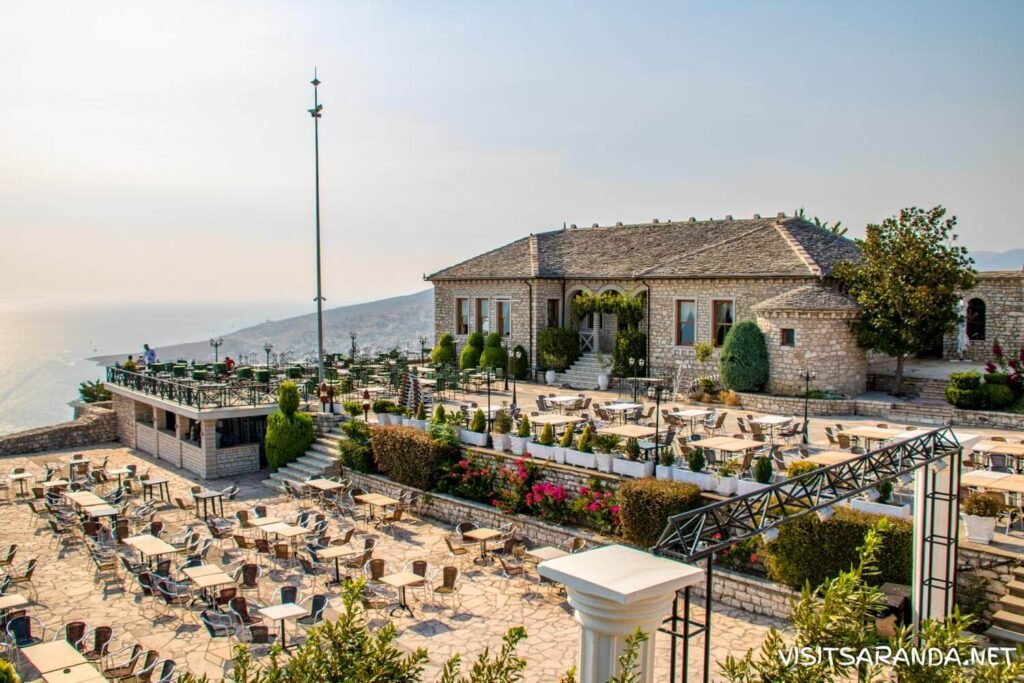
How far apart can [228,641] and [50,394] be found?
69.2 metres

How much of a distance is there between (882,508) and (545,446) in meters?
7.50

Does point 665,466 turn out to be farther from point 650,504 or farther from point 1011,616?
point 1011,616

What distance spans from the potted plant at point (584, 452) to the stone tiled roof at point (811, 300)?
935 cm

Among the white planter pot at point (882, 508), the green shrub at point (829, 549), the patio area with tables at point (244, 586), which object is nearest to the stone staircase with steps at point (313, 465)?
the patio area with tables at point (244, 586)

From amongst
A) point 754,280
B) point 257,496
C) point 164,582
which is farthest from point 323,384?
point 754,280

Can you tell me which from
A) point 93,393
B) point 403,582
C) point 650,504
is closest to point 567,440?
point 650,504

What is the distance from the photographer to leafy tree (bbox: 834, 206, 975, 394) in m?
22.3

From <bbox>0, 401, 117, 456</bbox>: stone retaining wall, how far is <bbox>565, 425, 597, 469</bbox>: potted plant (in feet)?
69.7

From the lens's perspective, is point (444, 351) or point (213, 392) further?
point (444, 351)

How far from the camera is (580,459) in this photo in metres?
17.9

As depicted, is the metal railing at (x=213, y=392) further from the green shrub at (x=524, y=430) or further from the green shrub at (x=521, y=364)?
the green shrub at (x=524, y=430)

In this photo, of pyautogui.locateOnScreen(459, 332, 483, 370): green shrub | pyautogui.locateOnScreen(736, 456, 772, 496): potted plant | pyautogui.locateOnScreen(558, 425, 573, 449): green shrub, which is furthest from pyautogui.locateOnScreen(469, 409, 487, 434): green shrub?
pyautogui.locateOnScreen(459, 332, 483, 370): green shrub

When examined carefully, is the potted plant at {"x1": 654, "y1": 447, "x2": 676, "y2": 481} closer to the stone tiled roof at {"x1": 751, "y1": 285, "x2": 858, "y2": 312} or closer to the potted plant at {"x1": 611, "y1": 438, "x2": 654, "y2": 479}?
the potted plant at {"x1": 611, "y1": 438, "x2": 654, "y2": 479}

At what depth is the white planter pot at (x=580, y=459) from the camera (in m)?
17.6
